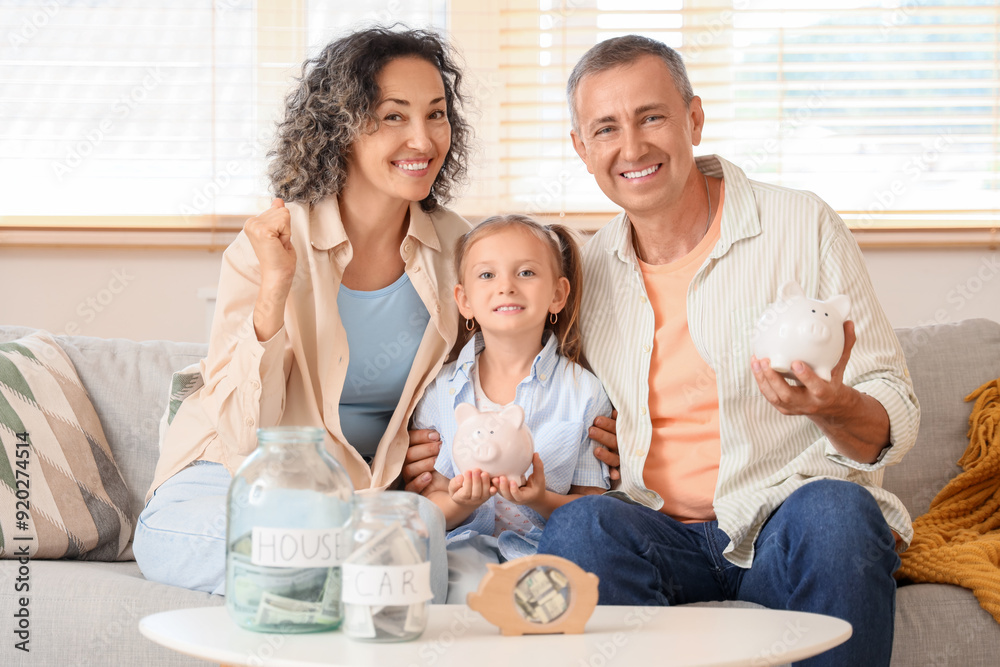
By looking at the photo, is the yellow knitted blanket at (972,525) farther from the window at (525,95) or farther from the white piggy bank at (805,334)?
the window at (525,95)

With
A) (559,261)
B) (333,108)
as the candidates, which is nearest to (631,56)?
(559,261)

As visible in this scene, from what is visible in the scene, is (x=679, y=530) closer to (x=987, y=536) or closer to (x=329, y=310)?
(x=987, y=536)

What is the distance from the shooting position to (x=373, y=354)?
1.86m

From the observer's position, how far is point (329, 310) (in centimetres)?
179

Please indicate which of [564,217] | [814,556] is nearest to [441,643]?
[814,556]

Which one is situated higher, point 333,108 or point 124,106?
point 124,106

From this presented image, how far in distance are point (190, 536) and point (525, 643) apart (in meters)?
0.86

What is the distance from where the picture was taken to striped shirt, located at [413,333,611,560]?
173cm

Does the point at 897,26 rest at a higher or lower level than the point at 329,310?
higher

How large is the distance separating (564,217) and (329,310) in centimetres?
135

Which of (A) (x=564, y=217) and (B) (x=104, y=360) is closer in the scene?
(B) (x=104, y=360)

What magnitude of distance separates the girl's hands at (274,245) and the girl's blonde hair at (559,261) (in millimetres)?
376

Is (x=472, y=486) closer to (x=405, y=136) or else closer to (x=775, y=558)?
(x=775, y=558)

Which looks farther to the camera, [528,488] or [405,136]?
[405,136]
